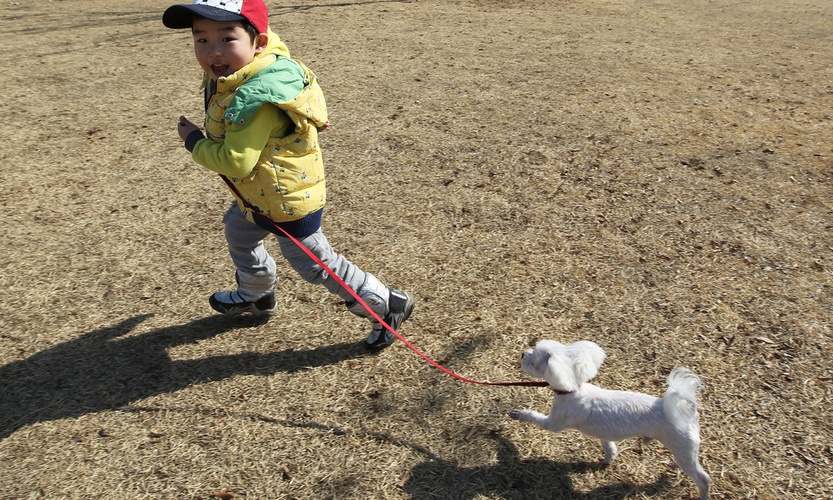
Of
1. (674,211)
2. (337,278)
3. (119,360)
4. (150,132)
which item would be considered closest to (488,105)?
(674,211)

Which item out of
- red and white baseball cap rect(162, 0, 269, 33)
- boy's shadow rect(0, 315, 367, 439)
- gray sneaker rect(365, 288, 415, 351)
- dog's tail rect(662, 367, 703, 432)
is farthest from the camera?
gray sneaker rect(365, 288, 415, 351)

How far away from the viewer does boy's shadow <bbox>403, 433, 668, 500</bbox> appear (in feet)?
8.57

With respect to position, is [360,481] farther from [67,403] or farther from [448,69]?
[448,69]

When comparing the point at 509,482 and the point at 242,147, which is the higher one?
the point at 242,147

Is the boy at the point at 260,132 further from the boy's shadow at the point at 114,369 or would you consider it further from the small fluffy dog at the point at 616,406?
the small fluffy dog at the point at 616,406

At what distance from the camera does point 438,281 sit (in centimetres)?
394

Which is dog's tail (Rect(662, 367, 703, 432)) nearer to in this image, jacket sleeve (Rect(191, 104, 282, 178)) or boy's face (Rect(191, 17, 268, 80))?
jacket sleeve (Rect(191, 104, 282, 178))

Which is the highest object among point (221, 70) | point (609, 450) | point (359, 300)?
point (221, 70)

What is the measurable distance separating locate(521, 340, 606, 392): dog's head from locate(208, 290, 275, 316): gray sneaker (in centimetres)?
161

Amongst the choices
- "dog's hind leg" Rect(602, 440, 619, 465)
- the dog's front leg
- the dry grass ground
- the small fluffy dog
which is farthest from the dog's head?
the dry grass ground

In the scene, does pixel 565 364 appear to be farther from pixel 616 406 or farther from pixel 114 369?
pixel 114 369

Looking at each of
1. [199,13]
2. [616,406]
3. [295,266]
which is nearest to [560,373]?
[616,406]

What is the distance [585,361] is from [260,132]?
5.05 ft

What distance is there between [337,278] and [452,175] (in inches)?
90.1
